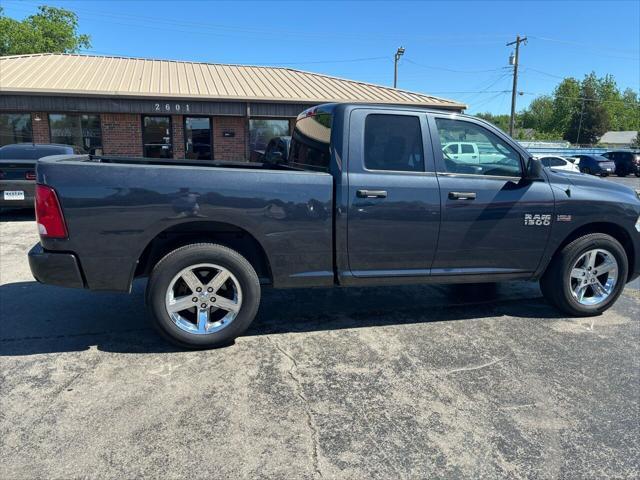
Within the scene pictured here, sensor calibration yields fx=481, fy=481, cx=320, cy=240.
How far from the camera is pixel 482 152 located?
435 cm

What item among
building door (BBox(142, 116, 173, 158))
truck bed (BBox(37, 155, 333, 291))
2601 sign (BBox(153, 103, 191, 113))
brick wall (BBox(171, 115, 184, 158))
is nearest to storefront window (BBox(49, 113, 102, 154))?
building door (BBox(142, 116, 173, 158))

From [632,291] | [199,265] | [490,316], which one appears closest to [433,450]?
[199,265]

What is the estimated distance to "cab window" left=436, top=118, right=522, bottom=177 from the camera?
4.24 m

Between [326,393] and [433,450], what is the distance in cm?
81

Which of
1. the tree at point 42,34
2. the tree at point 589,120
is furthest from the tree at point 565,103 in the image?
the tree at point 42,34

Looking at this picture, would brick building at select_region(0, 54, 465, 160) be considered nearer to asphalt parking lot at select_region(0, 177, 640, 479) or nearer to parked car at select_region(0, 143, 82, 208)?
parked car at select_region(0, 143, 82, 208)

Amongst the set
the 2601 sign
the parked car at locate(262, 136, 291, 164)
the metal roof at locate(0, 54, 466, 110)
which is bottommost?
the parked car at locate(262, 136, 291, 164)

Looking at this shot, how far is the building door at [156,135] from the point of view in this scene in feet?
54.3

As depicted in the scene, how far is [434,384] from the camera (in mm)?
3354

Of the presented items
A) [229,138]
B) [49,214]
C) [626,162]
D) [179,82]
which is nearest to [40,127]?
[179,82]

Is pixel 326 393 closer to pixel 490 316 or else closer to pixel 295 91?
pixel 490 316

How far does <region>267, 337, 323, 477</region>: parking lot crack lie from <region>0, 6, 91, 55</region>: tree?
4871 centimetres

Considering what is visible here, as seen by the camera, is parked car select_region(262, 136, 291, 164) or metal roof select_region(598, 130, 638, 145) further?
metal roof select_region(598, 130, 638, 145)

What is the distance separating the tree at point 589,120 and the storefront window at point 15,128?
76.7 metres
